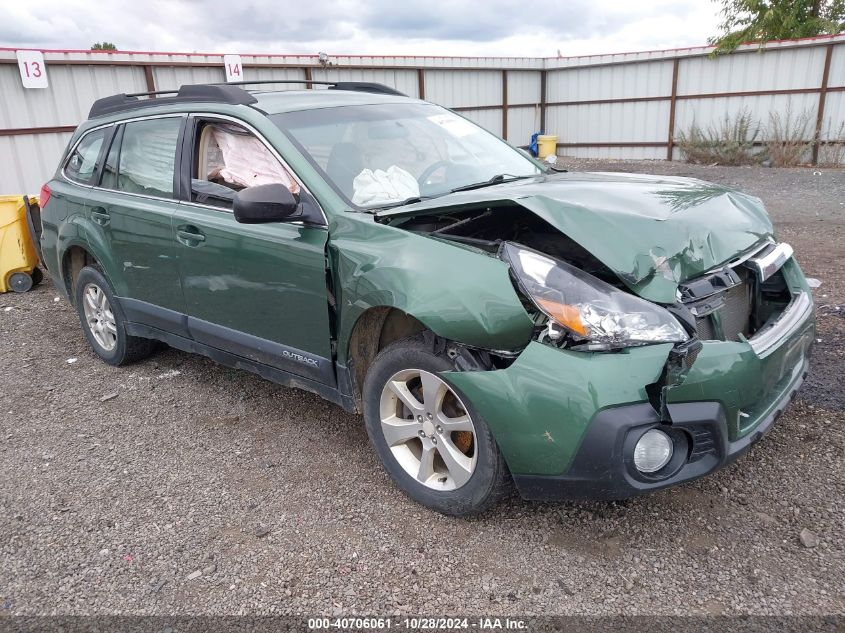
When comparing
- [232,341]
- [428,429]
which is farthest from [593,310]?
[232,341]

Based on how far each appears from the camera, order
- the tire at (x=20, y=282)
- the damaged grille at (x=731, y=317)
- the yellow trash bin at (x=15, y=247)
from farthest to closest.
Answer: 1. the tire at (x=20, y=282)
2. the yellow trash bin at (x=15, y=247)
3. the damaged grille at (x=731, y=317)

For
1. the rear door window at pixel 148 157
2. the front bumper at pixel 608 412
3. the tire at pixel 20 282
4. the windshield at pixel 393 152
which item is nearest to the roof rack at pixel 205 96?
the rear door window at pixel 148 157

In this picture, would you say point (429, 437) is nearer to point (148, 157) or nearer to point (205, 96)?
point (205, 96)

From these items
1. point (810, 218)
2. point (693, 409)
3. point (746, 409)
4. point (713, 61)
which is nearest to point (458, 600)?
point (693, 409)

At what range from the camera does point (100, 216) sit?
170 inches

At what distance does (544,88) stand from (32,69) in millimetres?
14180

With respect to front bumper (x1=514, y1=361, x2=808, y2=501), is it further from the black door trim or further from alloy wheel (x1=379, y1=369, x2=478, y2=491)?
the black door trim

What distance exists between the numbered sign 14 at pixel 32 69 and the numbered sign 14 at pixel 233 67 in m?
3.56

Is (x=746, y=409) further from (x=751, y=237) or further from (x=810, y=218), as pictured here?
(x=810, y=218)

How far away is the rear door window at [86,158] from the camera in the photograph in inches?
179

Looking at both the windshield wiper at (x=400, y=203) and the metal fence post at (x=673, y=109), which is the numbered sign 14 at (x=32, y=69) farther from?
the metal fence post at (x=673, y=109)

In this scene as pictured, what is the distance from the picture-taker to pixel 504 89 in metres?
19.1

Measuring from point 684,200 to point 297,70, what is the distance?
537 inches

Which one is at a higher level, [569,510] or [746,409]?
[746,409]
